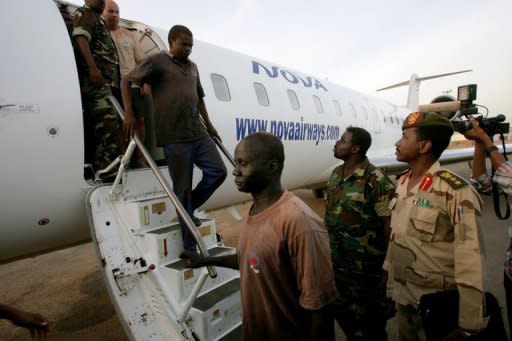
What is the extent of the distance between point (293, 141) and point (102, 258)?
4145mm

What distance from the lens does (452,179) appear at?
1926 mm

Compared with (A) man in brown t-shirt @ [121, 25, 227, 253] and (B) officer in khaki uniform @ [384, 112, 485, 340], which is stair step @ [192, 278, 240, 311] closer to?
(A) man in brown t-shirt @ [121, 25, 227, 253]

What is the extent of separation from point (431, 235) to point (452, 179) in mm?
363

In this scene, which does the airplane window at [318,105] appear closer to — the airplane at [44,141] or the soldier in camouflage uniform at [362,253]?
the airplane at [44,141]

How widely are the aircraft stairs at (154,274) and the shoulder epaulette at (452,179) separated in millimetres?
1598

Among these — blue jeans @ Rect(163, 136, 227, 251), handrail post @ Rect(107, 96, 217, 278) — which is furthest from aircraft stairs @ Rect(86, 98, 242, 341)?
blue jeans @ Rect(163, 136, 227, 251)

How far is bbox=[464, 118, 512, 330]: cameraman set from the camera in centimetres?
206

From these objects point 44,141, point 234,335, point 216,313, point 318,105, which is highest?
point 318,105

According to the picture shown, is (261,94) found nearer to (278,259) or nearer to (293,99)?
(293,99)

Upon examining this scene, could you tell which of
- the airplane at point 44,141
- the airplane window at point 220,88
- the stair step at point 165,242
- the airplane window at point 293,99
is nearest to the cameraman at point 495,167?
the stair step at point 165,242

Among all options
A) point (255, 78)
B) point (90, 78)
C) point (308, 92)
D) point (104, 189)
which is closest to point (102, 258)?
point (104, 189)

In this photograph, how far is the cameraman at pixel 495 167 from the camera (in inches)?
81.1

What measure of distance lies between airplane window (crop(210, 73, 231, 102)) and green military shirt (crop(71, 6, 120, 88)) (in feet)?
4.84

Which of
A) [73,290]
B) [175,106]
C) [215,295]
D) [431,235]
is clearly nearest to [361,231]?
[431,235]
